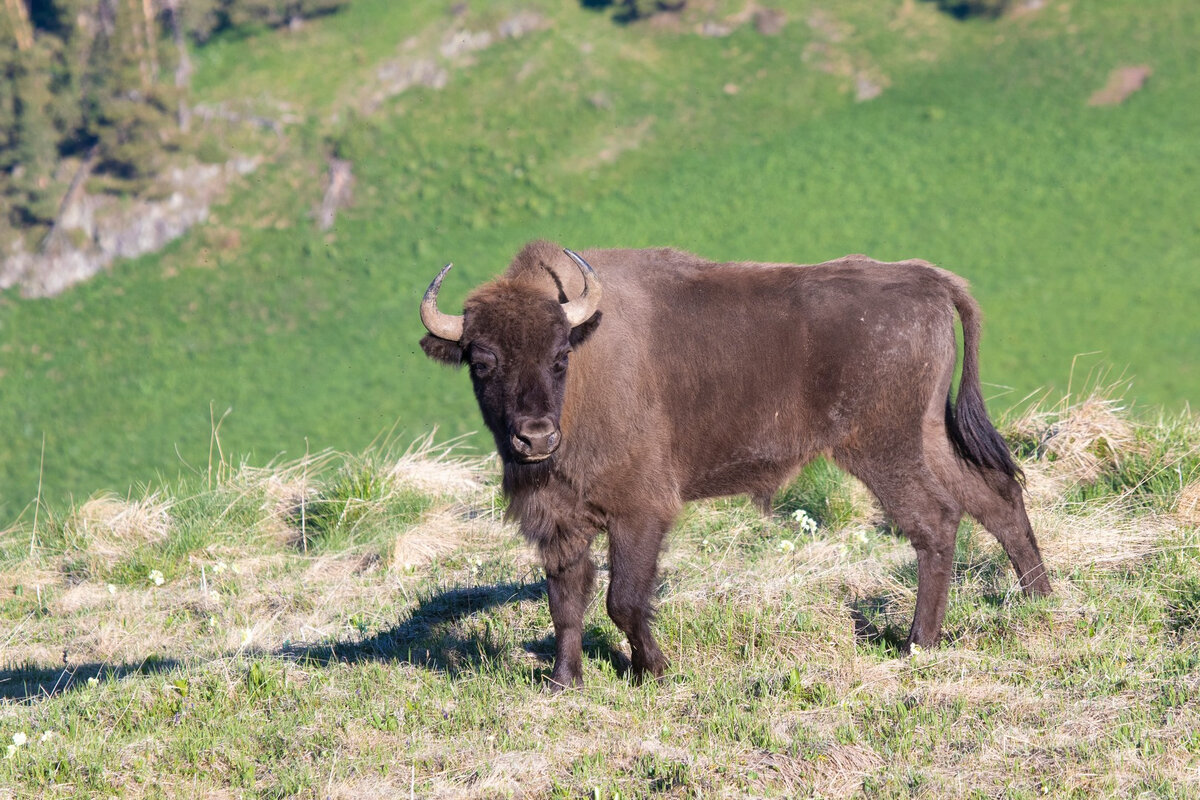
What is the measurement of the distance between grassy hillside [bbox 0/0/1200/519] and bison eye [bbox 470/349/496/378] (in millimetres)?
23493

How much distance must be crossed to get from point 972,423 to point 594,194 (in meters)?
31.4

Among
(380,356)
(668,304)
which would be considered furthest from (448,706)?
(380,356)

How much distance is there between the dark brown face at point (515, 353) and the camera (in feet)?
19.4

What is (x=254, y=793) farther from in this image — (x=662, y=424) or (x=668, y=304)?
(x=668, y=304)

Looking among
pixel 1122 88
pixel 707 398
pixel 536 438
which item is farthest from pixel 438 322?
pixel 1122 88

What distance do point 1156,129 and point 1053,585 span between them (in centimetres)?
3290

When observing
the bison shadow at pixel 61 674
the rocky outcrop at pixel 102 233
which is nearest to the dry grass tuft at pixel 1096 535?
the bison shadow at pixel 61 674

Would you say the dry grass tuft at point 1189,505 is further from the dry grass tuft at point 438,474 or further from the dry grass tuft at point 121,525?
the dry grass tuft at point 121,525

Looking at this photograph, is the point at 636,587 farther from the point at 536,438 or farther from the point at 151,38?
the point at 151,38

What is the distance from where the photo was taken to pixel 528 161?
38125mm

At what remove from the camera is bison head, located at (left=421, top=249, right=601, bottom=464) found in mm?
5879

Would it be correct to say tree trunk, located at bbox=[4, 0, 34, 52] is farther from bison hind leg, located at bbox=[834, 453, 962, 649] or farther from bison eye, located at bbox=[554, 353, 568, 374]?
bison hind leg, located at bbox=[834, 453, 962, 649]

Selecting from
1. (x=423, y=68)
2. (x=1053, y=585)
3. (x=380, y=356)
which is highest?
(x=1053, y=585)

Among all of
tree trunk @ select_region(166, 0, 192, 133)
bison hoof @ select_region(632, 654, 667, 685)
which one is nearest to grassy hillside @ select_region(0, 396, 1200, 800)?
bison hoof @ select_region(632, 654, 667, 685)
